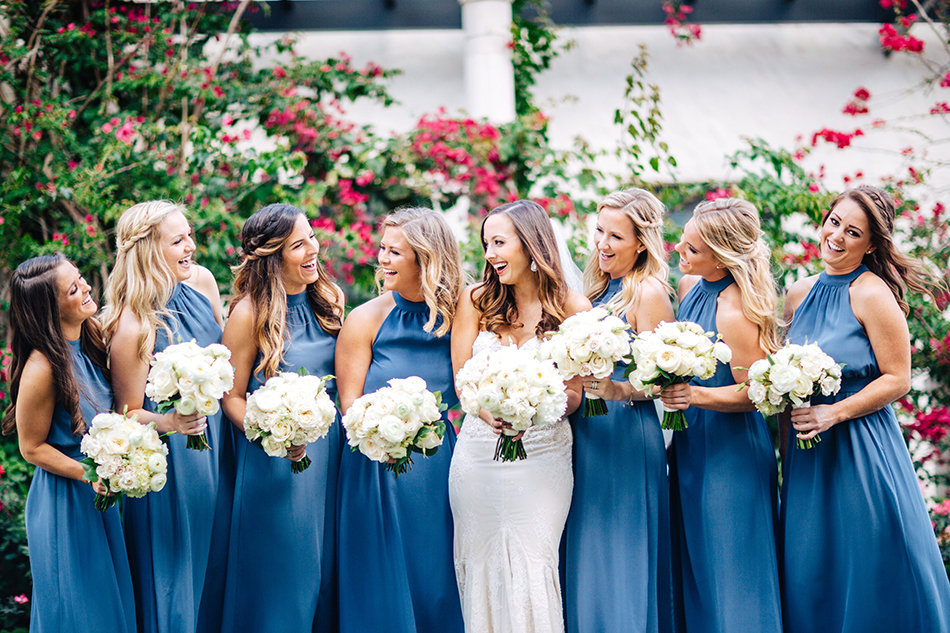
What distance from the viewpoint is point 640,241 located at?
4.33m

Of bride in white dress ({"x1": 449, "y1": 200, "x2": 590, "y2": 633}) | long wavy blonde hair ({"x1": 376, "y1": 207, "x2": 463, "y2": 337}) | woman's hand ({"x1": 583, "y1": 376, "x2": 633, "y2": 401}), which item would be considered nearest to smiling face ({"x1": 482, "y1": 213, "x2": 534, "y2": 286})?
bride in white dress ({"x1": 449, "y1": 200, "x2": 590, "y2": 633})

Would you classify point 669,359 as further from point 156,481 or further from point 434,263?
point 156,481

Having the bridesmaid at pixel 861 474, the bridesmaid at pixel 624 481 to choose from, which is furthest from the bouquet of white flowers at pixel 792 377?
the bridesmaid at pixel 624 481

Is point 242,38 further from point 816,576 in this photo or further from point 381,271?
point 816,576

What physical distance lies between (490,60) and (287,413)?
502 cm

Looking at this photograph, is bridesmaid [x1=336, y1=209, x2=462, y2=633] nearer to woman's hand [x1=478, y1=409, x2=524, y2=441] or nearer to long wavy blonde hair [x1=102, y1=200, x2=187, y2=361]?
woman's hand [x1=478, y1=409, x2=524, y2=441]

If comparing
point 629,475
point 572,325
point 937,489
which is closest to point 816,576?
point 629,475

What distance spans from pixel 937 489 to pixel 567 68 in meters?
5.59

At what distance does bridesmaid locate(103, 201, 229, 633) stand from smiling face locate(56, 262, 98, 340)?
0.61 ft

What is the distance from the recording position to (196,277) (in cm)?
480

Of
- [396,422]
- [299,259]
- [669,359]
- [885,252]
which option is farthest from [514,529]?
[885,252]

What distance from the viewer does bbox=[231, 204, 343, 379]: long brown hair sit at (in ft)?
13.9

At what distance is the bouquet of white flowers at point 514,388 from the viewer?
3541 millimetres

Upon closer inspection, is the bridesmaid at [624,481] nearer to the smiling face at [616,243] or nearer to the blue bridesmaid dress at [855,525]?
the smiling face at [616,243]
